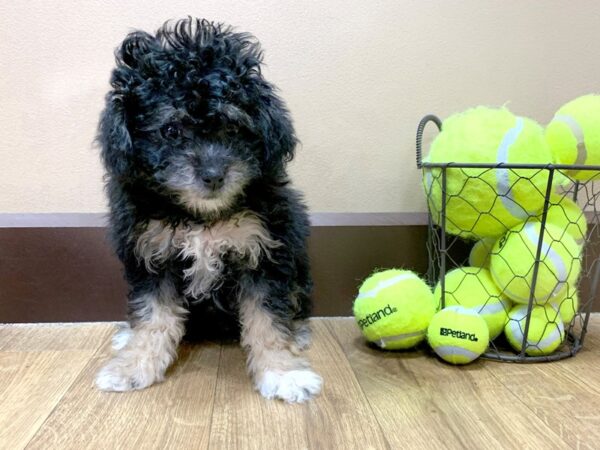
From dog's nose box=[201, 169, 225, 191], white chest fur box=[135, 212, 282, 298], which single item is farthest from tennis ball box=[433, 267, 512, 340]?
dog's nose box=[201, 169, 225, 191]

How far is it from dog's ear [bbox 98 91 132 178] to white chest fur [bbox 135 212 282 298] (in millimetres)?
183

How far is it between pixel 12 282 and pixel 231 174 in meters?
0.96

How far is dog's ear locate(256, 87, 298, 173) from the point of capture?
124 centimetres

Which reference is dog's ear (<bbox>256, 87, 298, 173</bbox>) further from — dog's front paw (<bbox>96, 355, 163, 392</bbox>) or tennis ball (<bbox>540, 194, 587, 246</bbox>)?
tennis ball (<bbox>540, 194, 587, 246</bbox>)

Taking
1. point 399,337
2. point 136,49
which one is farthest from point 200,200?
point 399,337

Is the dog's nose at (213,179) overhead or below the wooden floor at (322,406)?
overhead

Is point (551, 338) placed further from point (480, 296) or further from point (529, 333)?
point (480, 296)

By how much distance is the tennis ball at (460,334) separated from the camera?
1291 millimetres

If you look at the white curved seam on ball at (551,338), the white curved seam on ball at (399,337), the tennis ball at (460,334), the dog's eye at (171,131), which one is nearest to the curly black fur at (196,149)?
the dog's eye at (171,131)

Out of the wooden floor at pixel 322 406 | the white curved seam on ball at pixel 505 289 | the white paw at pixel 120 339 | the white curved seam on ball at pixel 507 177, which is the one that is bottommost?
A: the white paw at pixel 120 339

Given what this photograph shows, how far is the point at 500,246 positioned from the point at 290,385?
0.65 meters

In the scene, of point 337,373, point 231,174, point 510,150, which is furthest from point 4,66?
point 510,150

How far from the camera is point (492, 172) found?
50.6 inches

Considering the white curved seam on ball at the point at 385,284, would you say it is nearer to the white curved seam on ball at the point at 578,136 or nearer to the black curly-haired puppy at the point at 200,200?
the black curly-haired puppy at the point at 200,200
